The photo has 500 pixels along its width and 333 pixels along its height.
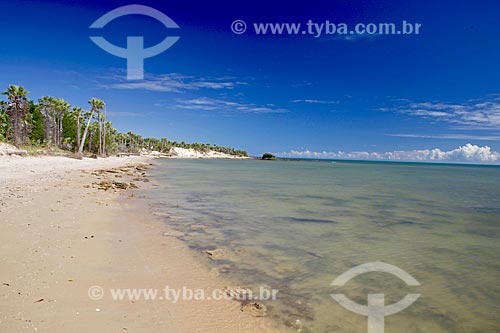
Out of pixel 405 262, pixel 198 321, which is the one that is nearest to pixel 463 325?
pixel 405 262

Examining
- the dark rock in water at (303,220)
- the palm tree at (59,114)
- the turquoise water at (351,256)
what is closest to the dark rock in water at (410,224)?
the turquoise water at (351,256)

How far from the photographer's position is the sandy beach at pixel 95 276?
381cm

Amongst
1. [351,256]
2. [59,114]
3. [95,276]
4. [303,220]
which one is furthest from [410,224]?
Answer: [59,114]

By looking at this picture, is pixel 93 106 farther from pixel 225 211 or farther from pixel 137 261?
pixel 137 261

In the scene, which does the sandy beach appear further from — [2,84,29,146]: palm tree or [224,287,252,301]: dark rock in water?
[2,84,29,146]: palm tree

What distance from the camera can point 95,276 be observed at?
512 centimetres

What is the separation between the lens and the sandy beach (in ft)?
12.5

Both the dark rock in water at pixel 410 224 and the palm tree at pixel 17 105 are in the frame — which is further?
the palm tree at pixel 17 105

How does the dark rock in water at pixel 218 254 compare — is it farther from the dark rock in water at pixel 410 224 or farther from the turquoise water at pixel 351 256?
the dark rock in water at pixel 410 224

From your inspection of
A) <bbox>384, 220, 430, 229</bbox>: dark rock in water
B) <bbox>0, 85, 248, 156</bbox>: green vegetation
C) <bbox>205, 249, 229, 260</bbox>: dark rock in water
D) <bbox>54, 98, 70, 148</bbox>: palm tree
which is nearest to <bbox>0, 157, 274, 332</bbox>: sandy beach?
<bbox>205, 249, 229, 260</bbox>: dark rock in water

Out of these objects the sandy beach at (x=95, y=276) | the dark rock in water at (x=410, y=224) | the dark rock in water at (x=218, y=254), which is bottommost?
the dark rock in water at (x=410, y=224)

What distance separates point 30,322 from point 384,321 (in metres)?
4.83

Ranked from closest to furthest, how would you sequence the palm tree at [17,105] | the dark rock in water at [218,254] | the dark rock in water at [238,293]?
1. the dark rock in water at [238,293]
2. the dark rock in water at [218,254]
3. the palm tree at [17,105]

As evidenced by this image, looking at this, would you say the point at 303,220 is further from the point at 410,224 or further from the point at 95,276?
the point at 95,276
